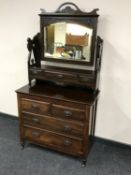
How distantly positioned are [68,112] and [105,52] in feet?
2.63

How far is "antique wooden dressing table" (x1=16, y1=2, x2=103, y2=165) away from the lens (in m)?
2.02

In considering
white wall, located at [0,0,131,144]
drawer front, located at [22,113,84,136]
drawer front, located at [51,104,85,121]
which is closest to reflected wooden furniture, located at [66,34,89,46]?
white wall, located at [0,0,131,144]

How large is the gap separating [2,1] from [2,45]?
567mm

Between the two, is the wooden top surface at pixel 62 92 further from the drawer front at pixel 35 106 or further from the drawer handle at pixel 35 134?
the drawer handle at pixel 35 134

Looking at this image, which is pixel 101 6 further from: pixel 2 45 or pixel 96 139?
pixel 96 139

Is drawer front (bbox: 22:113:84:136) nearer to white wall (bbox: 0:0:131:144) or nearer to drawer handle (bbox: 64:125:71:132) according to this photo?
drawer handle (bbox: 64:125:71:132)

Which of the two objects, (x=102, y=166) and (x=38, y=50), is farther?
(x=38, y=50)

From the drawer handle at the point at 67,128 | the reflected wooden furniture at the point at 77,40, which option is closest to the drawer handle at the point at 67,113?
the drawer handle at the point at 67,128

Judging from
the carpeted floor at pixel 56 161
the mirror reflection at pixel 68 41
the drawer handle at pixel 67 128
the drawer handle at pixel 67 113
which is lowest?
the carpeted floor at pixel 56 161

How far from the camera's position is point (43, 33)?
2.27m

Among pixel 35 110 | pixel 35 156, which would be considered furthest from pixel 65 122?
pixel 35 156

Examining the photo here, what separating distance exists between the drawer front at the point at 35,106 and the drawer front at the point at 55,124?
66 mm

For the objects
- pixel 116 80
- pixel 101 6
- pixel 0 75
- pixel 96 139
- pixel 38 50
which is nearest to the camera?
pixel 101 6

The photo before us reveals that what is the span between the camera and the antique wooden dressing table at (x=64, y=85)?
6.61 feet
